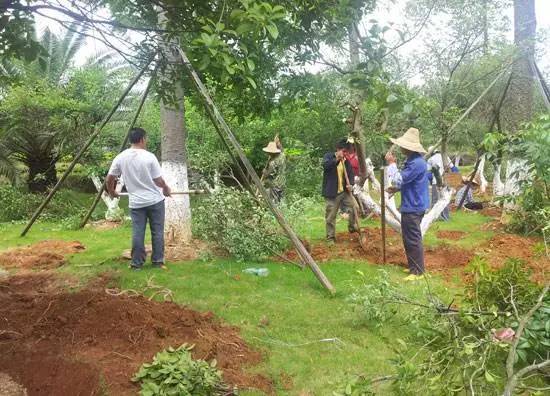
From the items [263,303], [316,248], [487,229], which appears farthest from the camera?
[487,229]

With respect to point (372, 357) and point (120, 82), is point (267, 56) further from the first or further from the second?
point (120, 82)

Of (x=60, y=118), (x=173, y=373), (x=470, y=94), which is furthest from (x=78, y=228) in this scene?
(x=470, y=94)

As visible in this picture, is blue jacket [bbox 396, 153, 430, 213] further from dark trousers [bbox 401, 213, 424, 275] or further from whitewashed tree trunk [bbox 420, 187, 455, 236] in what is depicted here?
whitewashed tree trunk [bbox 420, 187, 455, 236]

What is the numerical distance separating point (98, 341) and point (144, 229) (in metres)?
2.77

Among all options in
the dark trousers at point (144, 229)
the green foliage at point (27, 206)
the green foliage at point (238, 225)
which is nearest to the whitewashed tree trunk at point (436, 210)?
the green foliage at point (238, 225)

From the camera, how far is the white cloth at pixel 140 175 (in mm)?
6699

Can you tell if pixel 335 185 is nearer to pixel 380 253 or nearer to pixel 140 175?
pixel 380 253

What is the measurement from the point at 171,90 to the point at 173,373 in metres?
3.77

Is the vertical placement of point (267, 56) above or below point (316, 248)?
above

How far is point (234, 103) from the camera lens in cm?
709

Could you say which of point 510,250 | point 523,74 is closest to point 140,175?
point 510,250

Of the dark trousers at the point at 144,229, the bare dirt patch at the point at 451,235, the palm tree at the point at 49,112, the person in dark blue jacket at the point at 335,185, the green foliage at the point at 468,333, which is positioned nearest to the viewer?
the green foliage at the point at 468,333

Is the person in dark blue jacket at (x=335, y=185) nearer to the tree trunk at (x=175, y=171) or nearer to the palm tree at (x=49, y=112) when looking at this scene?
the tree trunk at (x=175, y=171)

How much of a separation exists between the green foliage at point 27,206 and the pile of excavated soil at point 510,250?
959cm
